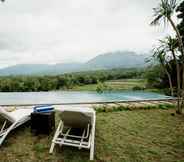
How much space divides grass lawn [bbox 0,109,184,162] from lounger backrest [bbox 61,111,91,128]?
1.50 ft

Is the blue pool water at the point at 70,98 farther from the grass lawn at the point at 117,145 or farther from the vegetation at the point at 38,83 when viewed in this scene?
the grass lawn at the point at 117,145

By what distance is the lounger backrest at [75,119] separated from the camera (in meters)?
2.82

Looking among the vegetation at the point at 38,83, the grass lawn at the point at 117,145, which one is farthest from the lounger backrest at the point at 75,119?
the vegetation at the point at 38,83

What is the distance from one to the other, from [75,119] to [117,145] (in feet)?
3.14

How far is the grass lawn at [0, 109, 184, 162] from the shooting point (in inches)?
96.3

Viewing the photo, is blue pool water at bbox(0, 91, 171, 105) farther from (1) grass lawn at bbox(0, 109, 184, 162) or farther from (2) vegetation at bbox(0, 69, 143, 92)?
(1) grass lawn at bbox(0, 109, 184, 162)

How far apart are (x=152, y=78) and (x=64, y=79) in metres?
11.1

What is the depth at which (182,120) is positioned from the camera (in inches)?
175

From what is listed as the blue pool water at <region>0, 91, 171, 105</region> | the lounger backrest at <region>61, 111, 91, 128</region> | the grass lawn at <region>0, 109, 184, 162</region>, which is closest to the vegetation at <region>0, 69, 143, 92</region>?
the blue pool water at <region>0, 91, 171, 105</region>

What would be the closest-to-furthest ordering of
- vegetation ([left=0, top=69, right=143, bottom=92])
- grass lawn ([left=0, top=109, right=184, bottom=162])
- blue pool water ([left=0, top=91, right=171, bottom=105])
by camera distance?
grass lawn ([left=0, top=109, right=184, bottom=162]) → blue pool water ([left=0, top=91, right=171, bottom=105]) → vegetation ([left=0, top=69, right=143, bottom=92])

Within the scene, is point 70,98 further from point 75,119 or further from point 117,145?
point 117,145

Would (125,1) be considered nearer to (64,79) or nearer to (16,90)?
(64,79)

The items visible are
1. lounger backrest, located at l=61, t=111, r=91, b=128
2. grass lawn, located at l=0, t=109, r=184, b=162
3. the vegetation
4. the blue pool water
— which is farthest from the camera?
the vegetation

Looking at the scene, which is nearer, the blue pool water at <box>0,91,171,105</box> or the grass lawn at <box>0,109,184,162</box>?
the grass lawn at <box>0,109,184,162</box>
